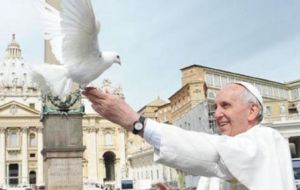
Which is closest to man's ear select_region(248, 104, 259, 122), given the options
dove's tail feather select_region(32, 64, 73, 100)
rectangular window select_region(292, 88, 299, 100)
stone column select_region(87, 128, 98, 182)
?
dove's tail feather select_region(32, 64, 73, 100)

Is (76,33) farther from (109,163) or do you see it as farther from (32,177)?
(109,163)

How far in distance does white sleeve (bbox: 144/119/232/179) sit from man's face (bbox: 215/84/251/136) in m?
0.40

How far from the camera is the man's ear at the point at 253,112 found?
229cm

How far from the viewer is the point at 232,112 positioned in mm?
2285

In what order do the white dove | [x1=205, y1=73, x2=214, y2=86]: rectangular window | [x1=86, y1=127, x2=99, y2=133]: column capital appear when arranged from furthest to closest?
[x1=86, y1=127, x2=99, y2=133]: column capital, [x1=205, y1=73, x2=214, y2=86]: rectangular window, the white dove

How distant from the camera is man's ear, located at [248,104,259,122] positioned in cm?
229

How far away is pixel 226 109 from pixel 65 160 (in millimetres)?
9451

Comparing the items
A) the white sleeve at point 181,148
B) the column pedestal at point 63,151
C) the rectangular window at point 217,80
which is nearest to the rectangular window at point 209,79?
the rectangular window at point 217,80

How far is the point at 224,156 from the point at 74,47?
3.34 ft

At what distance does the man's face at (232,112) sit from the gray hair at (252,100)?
14 mm

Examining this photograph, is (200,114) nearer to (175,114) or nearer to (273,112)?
(273,112)

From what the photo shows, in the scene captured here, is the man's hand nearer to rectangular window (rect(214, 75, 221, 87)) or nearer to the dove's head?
the dove's head

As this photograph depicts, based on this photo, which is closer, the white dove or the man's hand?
the man's hand

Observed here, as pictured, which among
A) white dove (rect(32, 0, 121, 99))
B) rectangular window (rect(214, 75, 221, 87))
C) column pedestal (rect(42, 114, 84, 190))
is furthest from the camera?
rectangular window (rect(214, 75, 221, 87))
